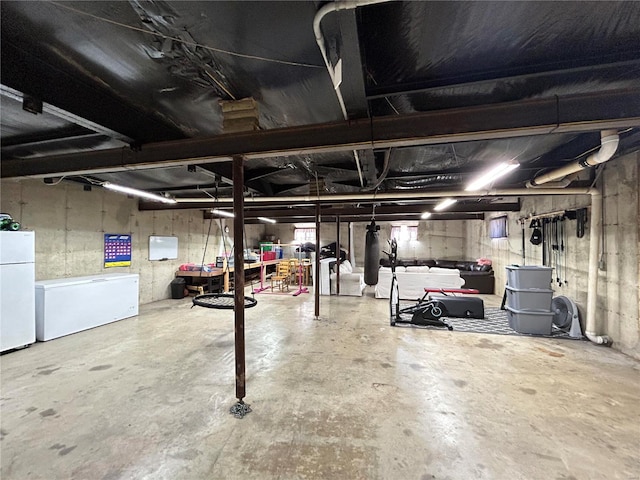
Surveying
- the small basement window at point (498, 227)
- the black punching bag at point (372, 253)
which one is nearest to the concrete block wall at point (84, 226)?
the black punching bag at point (372, 253)

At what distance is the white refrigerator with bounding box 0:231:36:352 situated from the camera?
3420 mm

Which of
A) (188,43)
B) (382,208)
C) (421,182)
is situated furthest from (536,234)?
(188,43)

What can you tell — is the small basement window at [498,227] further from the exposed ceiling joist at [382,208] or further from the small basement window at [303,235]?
the small basement window at [303,235]

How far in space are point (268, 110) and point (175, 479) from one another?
2747 millimetres

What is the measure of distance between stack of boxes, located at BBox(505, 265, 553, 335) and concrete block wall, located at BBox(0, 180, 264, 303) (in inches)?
309

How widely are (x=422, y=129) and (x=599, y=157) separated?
2.23 metres

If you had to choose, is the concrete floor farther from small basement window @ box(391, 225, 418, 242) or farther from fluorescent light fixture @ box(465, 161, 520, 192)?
small basement window @ box(391, 225, 418, 242)

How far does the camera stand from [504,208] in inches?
239

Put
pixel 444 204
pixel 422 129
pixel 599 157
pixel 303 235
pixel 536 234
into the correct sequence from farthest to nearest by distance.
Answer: pixel 303 235 < pixel 444 204 < pixel 536 234 < pixel 599 157 < pixel 422 129

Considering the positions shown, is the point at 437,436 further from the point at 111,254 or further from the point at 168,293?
the point at 168,293

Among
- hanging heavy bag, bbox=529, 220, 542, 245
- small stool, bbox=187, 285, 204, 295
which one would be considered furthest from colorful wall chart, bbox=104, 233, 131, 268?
hanging heavy bag, bbox=529, 220, 542, 245

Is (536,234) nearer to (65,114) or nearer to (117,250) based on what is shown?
(65,114)

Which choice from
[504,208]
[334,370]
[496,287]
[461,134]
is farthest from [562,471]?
[496,287]

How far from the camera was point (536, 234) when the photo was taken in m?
5.45
